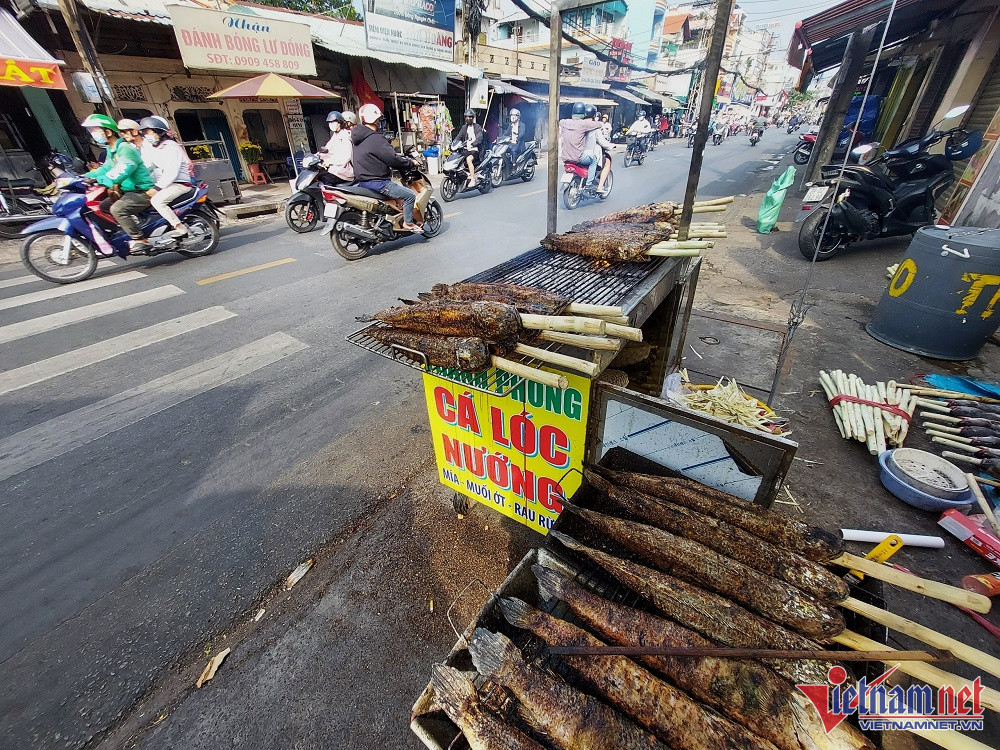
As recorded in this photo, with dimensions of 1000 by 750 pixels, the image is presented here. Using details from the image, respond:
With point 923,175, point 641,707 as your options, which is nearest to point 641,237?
point 641,707

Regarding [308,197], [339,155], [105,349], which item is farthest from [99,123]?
[105,349]

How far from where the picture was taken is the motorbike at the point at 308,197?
27.1 feet

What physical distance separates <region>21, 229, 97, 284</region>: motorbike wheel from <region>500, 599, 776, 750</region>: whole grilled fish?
30.3ft

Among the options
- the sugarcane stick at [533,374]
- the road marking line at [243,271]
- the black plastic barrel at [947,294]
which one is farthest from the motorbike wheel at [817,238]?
the road marking line at [243,271]

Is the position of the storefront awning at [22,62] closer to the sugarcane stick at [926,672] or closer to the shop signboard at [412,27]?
the shop signboard at [412,27]

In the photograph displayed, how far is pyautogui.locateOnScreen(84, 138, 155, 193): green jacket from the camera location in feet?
21.7

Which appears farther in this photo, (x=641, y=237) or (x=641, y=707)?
(x=641, y=237)

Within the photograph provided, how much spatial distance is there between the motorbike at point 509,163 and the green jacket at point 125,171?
961 cm

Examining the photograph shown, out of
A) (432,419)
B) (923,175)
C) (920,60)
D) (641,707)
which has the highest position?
(920,60)

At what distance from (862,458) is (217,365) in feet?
20.9

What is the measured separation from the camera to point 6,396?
13.6 feet

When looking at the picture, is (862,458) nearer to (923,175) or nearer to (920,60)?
(923,175)

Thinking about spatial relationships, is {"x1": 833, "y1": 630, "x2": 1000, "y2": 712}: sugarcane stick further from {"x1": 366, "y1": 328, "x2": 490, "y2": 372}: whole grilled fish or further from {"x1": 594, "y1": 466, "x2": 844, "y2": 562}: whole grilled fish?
{"x1": 366, "y1": 328, "x2": 490, "y2": 372}: whole grilled fish

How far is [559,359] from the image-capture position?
1.65 metres
